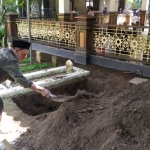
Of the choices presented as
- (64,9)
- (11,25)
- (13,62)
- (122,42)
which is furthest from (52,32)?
(13,62)

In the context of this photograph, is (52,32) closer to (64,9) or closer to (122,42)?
(64,9)

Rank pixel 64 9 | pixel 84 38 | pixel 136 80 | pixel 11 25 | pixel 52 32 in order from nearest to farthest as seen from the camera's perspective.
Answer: pixel 136 80
pixel 84 38
pixel 52 32
pixel 64 9
pixel 11 25

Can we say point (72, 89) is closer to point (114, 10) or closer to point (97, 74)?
point (97, 74)

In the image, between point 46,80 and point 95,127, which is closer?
point 95,127

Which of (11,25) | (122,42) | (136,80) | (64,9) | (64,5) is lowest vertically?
(136,80)

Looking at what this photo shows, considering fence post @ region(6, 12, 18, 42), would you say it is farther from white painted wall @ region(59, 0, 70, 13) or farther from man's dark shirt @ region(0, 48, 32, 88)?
man's dark shirt @ region(0, 48, 32, 88)

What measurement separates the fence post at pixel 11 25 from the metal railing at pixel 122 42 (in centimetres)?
449

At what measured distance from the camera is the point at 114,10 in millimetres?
10070

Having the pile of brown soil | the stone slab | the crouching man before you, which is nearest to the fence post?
the stone slab

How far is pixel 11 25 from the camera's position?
942 centimetres

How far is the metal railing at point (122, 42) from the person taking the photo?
553 centimetres

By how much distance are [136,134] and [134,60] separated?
3.46m

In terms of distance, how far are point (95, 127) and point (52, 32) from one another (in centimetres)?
577

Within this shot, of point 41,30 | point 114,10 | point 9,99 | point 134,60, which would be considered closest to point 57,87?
point 9,99
